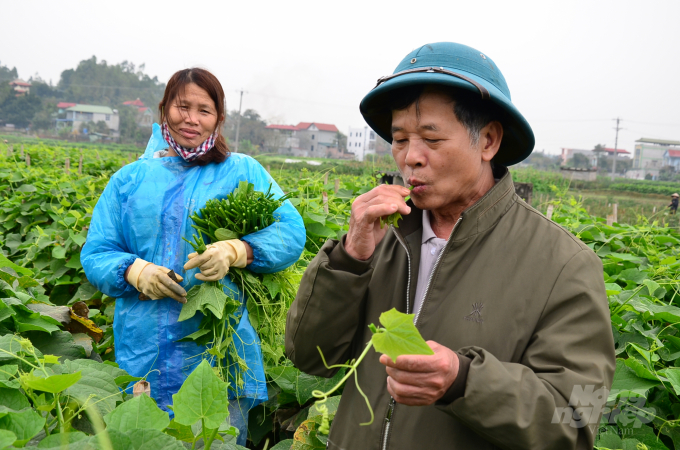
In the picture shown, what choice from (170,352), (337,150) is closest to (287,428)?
(170,352)

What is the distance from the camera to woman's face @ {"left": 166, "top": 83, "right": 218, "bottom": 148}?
7.73 ft

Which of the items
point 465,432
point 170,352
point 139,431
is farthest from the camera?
point 170,352

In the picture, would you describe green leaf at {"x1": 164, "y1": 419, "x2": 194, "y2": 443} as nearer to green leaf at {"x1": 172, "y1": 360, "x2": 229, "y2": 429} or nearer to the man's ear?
green leaf at {"x1": 172, "y1": 360, "x2": 229, "y2": 429}

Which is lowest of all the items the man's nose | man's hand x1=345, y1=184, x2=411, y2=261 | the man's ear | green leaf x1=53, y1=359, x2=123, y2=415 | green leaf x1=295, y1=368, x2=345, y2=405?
green leaf x1=295, y1=368, x2=345, y2=405

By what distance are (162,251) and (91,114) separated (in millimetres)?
74164

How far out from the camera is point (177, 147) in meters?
2.35

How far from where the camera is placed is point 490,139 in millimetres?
1550

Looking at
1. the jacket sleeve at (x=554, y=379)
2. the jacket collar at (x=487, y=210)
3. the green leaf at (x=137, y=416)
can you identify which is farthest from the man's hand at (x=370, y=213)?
the green leaf at (x=137, y=416)

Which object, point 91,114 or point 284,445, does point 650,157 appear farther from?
point 284,445

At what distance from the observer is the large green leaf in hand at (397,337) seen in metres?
0.92

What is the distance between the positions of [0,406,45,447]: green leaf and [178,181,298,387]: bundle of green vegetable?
1.09m

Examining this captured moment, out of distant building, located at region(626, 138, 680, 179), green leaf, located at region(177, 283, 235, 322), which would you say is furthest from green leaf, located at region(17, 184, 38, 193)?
distant building, located at region(626, 138, 680, 179)

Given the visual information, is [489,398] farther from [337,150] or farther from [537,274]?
[337,150]

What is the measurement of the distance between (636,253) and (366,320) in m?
3.31
